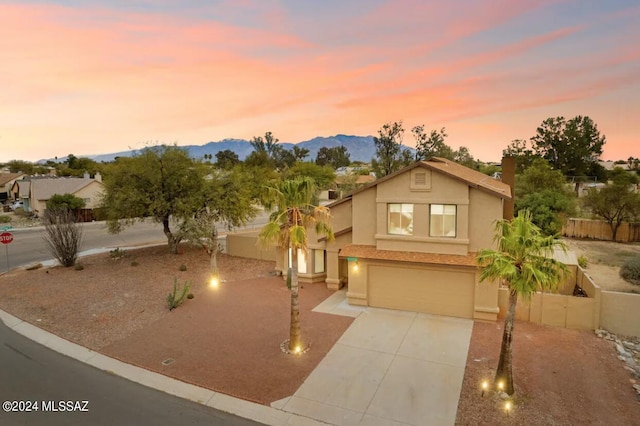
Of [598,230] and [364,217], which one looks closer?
[364,217]

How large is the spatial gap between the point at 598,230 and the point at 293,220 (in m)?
37.0

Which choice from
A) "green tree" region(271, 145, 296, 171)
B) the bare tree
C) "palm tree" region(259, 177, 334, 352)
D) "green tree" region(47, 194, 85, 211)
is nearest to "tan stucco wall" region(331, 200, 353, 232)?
"palm tree" region(259, 177, 334, 352)

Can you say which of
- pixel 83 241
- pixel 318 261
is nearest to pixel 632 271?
pixel 318 261

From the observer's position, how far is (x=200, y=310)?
1788cm

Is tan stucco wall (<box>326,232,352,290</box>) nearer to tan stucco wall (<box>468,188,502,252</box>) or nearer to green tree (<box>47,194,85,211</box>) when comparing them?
tan stucco wall (<box>468,188,502,252</box>)

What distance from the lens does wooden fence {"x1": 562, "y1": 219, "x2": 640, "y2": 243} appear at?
35156 millimetres

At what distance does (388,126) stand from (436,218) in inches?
1266

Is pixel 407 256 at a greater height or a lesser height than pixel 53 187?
lesser

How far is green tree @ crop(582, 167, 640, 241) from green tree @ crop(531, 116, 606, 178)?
45.9m

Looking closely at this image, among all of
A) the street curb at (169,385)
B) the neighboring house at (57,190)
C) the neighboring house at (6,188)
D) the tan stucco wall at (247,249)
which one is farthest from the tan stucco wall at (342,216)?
the neighboring house at (6,188)

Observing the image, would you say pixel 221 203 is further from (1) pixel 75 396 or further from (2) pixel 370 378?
→ (2) pixel 370 378

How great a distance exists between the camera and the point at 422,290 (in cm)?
Answer: 1706

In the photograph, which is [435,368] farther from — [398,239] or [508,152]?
[508,152]

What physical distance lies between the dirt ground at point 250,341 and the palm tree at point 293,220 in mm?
2306
